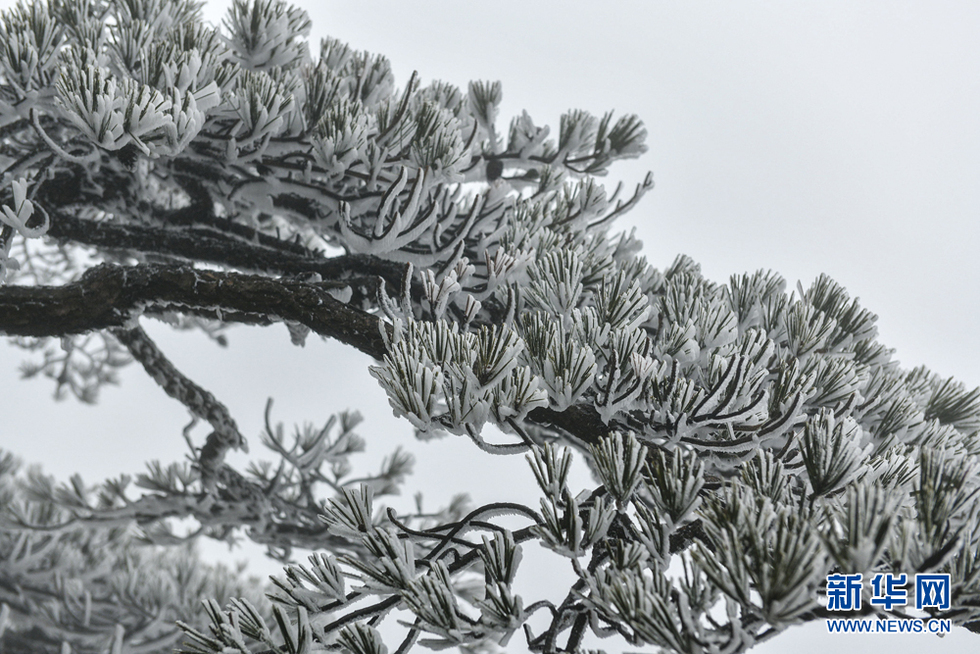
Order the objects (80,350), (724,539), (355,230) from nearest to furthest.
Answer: (724,539) → (355,230) → (80,350)

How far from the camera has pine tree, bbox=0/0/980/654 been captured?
2.12 ft

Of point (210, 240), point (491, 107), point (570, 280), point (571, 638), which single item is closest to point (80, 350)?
point (210, 240)

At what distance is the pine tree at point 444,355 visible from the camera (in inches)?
25.4

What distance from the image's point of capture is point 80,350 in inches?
95.8

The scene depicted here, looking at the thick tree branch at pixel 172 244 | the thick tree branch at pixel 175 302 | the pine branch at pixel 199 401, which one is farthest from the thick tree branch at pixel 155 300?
the pine branch at pixel 199 401

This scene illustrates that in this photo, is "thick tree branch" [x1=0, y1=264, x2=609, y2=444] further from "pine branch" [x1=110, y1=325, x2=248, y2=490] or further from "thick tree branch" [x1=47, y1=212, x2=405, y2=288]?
"pine branch" [x1=110, y1=325, x2=248, y2=490]

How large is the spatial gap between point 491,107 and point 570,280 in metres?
0.61

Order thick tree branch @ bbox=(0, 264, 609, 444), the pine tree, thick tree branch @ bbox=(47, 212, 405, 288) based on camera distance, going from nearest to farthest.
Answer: the pine tree
thick tree branch @ bbox=(0, 264, 609, 444)
thick tree branch @ bbox=(47, 212, 405, 288)

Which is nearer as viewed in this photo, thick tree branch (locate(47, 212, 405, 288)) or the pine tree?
the pine tree

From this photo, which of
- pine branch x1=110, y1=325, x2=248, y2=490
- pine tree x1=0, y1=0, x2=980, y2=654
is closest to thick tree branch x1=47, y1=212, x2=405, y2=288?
pine tree x1=0, y1=0, x2=980, y2=654

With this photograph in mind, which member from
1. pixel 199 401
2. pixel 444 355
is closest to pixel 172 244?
pixel 199 401

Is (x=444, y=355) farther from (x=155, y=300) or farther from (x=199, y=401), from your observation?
(x=199, y=401)

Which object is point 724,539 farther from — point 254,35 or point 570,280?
point 254,35

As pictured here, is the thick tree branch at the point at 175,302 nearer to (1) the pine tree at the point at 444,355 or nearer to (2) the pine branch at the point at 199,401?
(1) the pine tree at the point at 444,355
